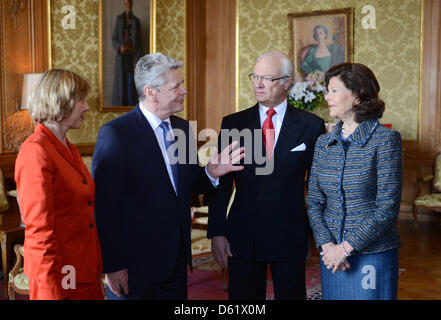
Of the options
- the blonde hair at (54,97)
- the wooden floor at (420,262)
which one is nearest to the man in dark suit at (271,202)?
the blonde hair at (54,97)

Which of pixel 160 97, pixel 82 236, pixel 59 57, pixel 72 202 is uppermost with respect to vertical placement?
pixel 59 57

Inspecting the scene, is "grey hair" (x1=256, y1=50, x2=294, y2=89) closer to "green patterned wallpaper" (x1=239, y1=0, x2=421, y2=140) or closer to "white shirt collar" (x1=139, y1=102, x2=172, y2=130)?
"white shirt collar" (x1=139, y1=102, x2=172, y2=130)

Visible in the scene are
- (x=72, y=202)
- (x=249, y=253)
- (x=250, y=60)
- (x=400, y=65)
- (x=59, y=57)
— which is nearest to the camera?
(x=72, y=202)

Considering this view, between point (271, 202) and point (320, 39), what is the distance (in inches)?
217

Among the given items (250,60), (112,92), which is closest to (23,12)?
(112,92)

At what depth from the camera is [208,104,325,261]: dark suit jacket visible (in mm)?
2266

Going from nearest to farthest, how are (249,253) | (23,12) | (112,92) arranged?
(249,253) < (23,12) < (112,92)

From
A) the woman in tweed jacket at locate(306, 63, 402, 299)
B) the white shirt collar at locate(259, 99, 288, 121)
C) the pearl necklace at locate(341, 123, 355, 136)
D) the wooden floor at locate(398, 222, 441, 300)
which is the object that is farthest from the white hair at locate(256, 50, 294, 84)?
the wooden floor at locate(398, 222, 441, 300)

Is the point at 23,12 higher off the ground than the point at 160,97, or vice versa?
the point at 23,12

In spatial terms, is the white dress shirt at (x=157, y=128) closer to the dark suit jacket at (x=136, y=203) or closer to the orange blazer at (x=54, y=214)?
the dark suit jacket at (x=136, y=203)

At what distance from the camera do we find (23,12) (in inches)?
205

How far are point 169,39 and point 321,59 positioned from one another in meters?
2.26

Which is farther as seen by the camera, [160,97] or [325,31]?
[325,31]
